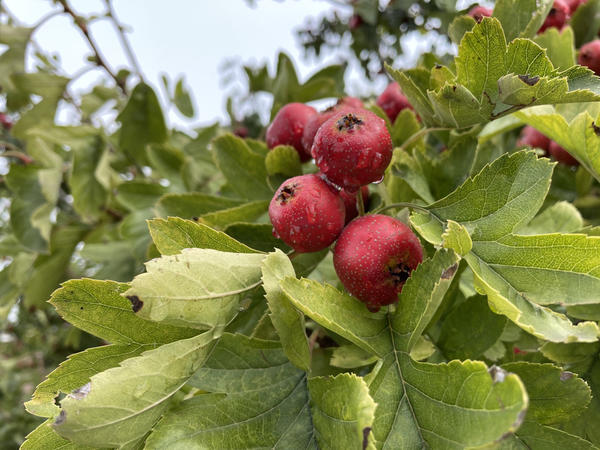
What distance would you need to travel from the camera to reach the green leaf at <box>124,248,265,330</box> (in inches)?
24.2

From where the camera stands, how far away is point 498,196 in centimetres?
73

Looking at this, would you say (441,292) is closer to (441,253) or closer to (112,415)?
(441,253)

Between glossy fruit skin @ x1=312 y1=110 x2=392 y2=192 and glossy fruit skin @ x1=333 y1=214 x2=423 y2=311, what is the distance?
74 millimetres

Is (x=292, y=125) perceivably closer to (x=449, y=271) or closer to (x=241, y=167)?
(x=241, y=167)

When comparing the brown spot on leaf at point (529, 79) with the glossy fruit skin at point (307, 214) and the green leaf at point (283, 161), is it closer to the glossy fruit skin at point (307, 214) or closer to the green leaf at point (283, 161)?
the glossy fruit skin at point (307, 214)

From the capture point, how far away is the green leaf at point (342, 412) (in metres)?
0.54

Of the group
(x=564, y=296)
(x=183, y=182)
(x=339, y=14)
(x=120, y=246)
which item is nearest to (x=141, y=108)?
(x=183, y=182)

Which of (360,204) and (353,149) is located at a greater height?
(353,149)

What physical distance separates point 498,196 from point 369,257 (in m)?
0.22

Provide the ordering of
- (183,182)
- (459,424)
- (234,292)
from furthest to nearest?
(183,182) < (234,292) < (459,424)

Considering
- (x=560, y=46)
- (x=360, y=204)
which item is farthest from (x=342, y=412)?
(x=560, y=46)

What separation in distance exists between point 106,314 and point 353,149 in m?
0.45

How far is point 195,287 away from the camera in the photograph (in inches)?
25.8

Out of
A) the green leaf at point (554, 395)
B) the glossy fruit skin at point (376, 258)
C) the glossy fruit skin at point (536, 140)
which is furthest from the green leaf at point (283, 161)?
the glossy fruit skin at point (536, 140)
